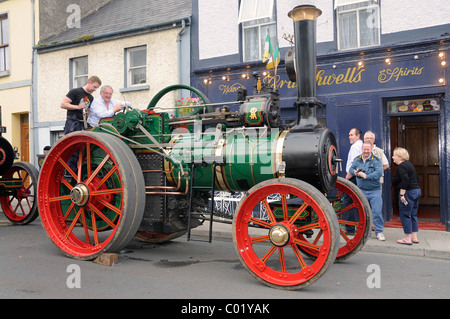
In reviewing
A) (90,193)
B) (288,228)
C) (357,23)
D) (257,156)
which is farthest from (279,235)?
(357,23)

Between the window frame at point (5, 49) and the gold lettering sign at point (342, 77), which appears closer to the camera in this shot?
the gold lettering sign at point (342, 77)

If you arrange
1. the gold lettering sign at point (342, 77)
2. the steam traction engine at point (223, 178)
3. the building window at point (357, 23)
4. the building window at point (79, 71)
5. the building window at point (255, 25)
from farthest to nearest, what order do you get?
the building window at point (79, 71), the building window at point (255, 25), the building window at point (357, 23), the gold lettering sign at point (342, 77), the steam traction engine at point (223, 178)

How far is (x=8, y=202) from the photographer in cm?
843

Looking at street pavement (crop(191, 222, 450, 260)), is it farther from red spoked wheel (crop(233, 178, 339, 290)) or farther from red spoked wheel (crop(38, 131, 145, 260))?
red spoked wheel (crop(38, 131, 145, 260))

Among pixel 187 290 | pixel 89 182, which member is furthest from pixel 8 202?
pixel 187 290

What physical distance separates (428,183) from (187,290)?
8765 millimetres

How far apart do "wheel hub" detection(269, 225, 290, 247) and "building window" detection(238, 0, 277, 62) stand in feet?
20.1

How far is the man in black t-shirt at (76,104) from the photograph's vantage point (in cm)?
604

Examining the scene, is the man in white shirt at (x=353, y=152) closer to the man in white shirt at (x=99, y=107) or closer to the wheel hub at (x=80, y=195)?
the man in white shirt at (x=99, y=107)

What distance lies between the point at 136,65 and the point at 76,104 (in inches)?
205

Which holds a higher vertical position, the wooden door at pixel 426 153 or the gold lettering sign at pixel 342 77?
the gold lettering sign at pixel 342 77

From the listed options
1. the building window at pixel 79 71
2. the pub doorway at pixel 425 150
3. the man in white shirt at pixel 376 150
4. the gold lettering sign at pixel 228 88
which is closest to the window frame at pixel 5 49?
the building window at pixel 79 71

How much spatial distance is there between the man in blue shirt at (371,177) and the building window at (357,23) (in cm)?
262
